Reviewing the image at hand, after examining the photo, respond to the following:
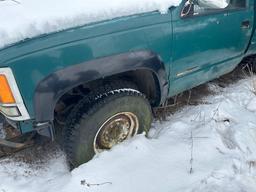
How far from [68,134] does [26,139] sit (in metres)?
0.60

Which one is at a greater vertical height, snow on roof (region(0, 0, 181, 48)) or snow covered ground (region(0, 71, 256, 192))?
snow on roof (region(0, 0, 181, 48))

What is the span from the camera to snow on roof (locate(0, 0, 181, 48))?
2453 mm

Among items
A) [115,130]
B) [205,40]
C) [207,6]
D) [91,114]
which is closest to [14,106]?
[91,114]

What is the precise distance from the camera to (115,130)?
10.2 ft

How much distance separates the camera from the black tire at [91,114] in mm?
2809

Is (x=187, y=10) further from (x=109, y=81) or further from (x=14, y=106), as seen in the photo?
(x=14, y=106)

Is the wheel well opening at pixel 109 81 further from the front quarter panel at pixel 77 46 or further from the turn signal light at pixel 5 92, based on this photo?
the turn signal light at pixel 5 92

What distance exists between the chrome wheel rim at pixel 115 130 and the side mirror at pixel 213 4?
1.12 meters

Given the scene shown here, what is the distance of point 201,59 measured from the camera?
3.40 meters

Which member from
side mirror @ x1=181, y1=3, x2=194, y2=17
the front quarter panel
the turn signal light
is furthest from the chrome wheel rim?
side mirror @ x1=181, y1=3, x2=194, y2=17

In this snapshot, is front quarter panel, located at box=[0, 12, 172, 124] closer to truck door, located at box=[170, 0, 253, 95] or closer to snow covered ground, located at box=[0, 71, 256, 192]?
truck door, located at box=[170, 0, 253, 95]

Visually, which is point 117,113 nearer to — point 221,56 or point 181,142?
point 181,142

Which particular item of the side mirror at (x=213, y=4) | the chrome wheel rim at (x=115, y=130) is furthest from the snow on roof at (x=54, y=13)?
the chrome wheel rim at (x=115, y=130)

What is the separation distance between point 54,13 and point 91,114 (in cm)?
77
